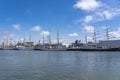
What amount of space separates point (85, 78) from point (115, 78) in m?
3.69

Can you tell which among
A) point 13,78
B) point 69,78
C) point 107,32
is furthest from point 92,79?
point 107,32

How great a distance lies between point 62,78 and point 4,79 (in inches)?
264

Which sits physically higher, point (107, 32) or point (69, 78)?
point (107, 32)

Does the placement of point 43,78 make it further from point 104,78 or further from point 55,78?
point 104,78

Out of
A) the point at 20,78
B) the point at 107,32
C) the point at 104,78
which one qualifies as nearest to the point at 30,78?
the point at 20,78

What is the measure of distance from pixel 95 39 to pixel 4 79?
174 m

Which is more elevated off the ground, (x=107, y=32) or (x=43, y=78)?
(x=107, y=32)

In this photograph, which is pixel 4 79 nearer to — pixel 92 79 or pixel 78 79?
pixel 78 79

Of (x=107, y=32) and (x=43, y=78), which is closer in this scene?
(x=43, y=78)

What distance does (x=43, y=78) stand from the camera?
84.8 feet

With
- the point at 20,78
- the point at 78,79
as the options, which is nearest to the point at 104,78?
the point at 78,79

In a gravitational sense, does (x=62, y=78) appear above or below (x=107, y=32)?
below

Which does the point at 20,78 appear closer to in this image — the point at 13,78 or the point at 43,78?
the point at 13,78

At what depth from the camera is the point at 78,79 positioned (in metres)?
25.1
